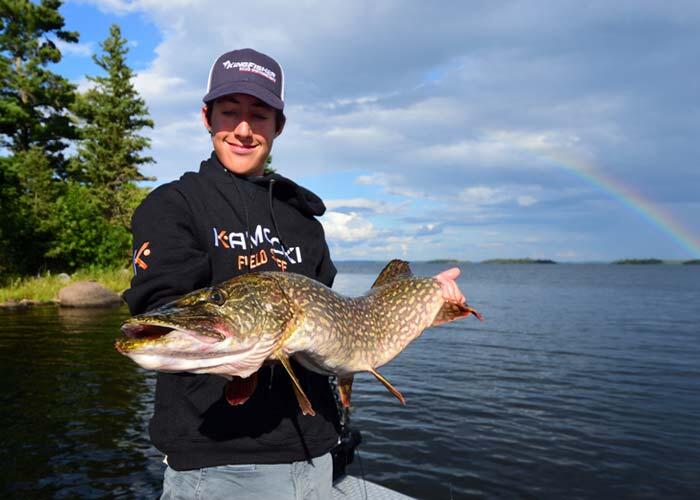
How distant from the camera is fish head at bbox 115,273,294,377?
205 centimetres

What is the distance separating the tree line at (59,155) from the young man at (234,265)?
33.2 m

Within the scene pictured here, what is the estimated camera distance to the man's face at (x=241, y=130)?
301 centimetres

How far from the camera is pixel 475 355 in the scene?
65.0ft

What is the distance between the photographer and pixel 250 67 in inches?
117

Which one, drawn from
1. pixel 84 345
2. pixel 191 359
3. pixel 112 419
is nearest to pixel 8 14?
pixel 84 345

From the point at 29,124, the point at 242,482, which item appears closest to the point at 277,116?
the point at 242,482

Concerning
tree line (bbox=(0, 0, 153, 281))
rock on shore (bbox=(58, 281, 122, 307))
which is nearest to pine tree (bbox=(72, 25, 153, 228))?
tree line (bbox=(0, 0, 153, 281))

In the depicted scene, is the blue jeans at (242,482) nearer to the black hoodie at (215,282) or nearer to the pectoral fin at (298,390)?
the black hoodie at (215,282)

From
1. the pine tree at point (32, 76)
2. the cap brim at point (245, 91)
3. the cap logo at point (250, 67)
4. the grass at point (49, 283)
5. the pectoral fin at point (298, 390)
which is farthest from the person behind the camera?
the pine tree at point (32, 76)

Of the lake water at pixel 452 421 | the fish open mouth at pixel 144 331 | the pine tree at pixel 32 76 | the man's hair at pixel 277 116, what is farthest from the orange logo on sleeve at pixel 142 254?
the pine tree at pixel 32 76

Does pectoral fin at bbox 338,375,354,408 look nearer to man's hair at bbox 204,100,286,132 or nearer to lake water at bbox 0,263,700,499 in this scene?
man's hair at bbox 204,100,286,132

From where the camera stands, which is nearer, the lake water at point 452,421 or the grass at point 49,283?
the lake water at point 452,421

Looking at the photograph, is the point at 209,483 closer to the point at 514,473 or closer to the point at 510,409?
the point at 514,473

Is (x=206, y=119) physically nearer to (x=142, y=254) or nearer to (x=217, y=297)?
(x=142, y=254)
